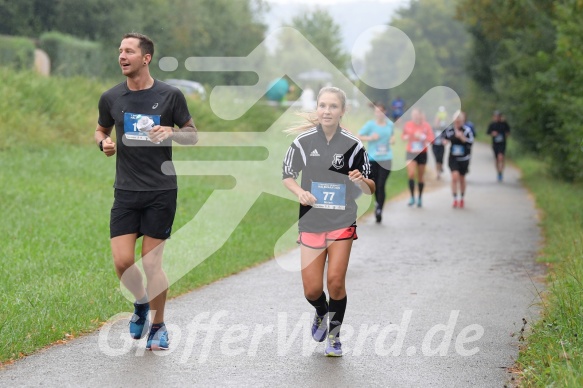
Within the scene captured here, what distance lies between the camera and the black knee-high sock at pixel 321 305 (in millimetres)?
7344

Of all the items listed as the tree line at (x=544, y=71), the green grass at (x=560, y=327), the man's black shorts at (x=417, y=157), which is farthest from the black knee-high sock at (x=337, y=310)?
the man's black shorts at (x=417, y=157)

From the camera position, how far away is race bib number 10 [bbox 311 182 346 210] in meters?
7.15

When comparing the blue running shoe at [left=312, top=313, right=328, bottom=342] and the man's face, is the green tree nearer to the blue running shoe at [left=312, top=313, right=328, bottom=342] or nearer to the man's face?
the blue running shoe at [left=312, top=313, right=328, bottom=342]

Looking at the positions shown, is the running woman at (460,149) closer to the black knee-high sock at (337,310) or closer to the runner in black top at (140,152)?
the black knee-high sock at (337,310)

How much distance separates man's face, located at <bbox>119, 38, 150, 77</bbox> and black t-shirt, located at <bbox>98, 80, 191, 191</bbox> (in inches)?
6.7

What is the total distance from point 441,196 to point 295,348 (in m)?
17.0

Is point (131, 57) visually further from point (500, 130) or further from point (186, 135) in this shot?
point (500, 130)

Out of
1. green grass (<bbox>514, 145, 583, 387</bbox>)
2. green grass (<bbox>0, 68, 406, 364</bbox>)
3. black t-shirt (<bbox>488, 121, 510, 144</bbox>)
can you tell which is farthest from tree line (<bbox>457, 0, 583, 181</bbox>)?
green grass (<bbox>0, 68, 406, 364</bbox>)

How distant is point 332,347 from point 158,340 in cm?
122

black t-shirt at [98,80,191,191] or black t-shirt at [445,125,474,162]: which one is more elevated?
black t-shirt at [98,80,191,191]

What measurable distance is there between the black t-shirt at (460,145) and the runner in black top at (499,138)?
919 cm

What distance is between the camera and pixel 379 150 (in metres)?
17.0

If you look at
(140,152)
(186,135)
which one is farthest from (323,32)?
(140,152)
